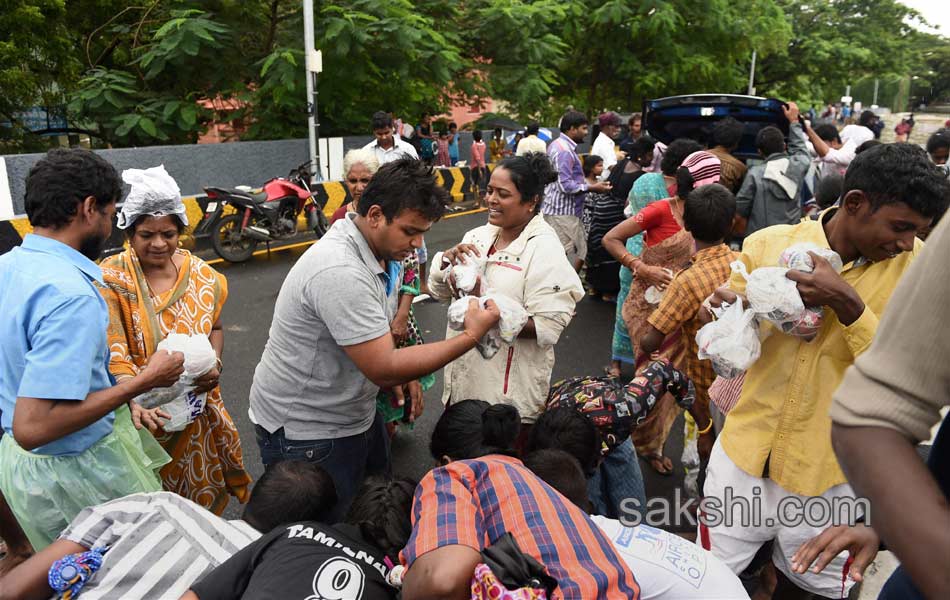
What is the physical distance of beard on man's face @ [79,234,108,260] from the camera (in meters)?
2.24

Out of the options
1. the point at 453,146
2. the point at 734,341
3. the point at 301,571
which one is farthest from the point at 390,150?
the point at 453,146

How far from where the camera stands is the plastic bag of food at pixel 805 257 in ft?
6.82

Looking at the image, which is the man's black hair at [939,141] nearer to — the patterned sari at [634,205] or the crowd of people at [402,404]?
the patterned sari at [634,205]

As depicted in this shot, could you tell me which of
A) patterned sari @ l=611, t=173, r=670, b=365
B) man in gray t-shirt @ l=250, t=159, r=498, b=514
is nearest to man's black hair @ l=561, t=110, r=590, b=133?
patterned sari @ l=611, t=173, r=670, b=365

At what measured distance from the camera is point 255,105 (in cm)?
1308

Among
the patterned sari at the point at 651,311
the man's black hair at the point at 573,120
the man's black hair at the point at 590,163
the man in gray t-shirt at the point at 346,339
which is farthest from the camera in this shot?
the man's black hair at the point at 573,120

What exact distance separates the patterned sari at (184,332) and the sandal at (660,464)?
2.30m

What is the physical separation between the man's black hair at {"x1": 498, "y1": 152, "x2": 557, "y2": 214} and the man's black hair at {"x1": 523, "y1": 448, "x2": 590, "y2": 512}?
129cm

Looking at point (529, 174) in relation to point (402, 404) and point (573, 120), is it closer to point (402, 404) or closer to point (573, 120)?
point (402, 404)

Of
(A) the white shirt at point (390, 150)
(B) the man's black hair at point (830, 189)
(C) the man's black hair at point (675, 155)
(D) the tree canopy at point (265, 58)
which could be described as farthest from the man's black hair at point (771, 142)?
(D) the tree canopy at point (265, 58)

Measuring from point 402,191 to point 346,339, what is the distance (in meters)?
0.54

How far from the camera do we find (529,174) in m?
3.21

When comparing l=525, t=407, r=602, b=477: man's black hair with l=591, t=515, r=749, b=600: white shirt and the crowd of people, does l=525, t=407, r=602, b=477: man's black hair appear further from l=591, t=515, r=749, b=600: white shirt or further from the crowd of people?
l=591, t=515, r=749, b=600: white shirt

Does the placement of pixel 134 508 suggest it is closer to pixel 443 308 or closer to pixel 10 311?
pixel 10 311
